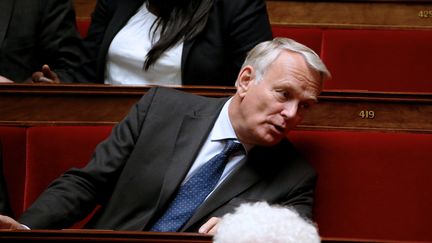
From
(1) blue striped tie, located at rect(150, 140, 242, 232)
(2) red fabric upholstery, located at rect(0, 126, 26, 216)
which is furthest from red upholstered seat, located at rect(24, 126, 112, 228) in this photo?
(1) blue striped tie, located at rect(150, 140, 242, 232)

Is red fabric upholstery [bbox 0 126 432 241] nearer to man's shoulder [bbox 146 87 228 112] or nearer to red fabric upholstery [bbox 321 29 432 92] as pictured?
man's shoulder [bbox 146 87 228 112]

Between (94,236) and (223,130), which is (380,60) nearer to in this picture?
(223,130)

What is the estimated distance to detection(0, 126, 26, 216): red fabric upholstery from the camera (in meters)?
0.71

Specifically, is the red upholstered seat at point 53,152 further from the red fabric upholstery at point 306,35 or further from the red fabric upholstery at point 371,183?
the red fabric upholstery at point 306,35

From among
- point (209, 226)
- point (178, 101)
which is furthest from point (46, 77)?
point (209, 226)

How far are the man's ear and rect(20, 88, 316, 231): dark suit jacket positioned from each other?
3cm

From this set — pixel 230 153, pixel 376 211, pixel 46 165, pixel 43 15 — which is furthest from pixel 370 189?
pixel 43 15

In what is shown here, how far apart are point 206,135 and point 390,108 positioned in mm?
161

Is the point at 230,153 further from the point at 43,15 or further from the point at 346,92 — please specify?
the point at 43,15

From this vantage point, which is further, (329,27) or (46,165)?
(329,27)

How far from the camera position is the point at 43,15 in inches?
34.5

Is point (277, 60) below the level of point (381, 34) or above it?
above

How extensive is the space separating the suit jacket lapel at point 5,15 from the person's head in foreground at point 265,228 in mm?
532

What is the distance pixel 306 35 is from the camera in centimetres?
92
